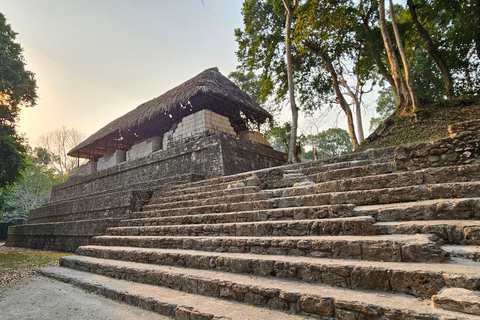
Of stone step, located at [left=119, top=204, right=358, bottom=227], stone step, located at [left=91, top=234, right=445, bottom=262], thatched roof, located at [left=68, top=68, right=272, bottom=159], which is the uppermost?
thatched roof, located at [left=68, top=68, right=272, bottom=159]

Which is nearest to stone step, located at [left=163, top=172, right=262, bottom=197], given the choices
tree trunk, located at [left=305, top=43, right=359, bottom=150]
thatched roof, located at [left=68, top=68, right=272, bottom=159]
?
thatched roof, located at [left=68, top=68, right=272, bottom=159]

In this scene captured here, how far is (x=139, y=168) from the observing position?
11.6m

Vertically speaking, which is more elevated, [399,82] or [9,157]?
[399,82]

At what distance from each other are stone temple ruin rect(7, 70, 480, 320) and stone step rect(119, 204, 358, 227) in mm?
20

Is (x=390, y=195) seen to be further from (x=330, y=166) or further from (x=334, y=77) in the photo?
(x=334, y=77)

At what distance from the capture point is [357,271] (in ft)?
7.00

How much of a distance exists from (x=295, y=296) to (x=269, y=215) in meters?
1.67

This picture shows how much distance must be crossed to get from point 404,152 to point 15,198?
1201 inches

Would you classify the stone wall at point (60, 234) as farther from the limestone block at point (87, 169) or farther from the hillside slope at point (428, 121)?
the hillside slope at point (428, 121)

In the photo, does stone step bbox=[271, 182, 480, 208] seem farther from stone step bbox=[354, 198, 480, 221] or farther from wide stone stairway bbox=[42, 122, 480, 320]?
stone step bbox=[354, 198, 480, 221]

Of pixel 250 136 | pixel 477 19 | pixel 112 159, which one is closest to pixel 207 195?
pixel 250 136

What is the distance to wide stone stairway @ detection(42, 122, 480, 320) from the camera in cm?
191

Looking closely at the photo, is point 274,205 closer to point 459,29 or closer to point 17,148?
point 17,148

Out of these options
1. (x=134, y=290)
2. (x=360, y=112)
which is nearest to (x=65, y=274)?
(x=134, y=290)
